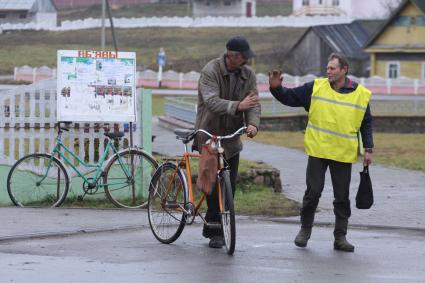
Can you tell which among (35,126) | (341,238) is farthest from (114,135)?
(341,238)

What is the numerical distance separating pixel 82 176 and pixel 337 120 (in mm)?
4225

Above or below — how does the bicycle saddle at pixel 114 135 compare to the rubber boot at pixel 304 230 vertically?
above

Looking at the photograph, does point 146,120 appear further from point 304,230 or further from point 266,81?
point 266,81

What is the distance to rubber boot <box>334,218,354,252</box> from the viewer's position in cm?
1020

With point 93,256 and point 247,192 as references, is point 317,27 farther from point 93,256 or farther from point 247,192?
point 93,256

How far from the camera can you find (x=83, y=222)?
11922 mm

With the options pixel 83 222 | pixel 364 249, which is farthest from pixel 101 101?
pixel 364 249

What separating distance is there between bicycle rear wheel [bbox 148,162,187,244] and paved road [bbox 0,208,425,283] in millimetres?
143

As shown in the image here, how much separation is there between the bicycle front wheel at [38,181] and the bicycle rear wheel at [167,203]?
273 centimetres

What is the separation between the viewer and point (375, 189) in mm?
16031

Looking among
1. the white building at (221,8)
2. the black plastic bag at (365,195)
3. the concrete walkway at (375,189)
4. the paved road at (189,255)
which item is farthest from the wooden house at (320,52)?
the black plastic bag at (365,195)

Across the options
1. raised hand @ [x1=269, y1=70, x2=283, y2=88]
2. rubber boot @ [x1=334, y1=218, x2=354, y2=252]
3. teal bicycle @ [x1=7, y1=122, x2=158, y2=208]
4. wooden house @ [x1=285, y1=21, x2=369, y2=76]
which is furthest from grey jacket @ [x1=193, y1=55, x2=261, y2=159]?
wooden house @ [x1=285, y1=21, x2=369, y2=76]

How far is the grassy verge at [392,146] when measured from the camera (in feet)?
71.3

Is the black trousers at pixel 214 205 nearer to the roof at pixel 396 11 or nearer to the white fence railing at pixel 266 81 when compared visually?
the white fence railing at pixel 266 81
